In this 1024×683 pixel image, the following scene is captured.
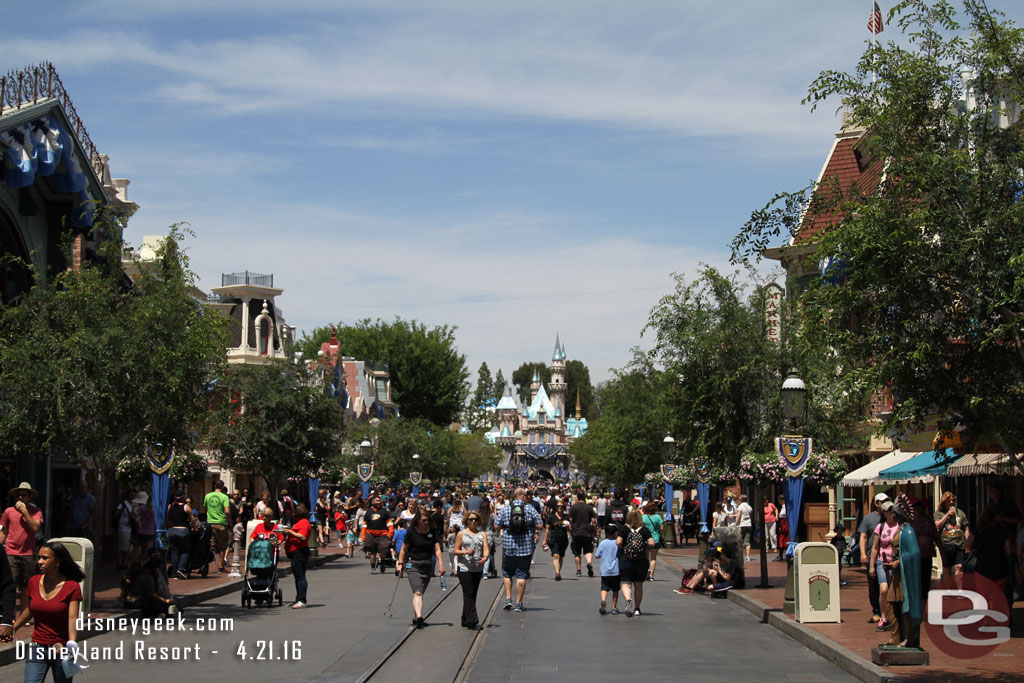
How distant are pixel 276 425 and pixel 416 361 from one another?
53040mm

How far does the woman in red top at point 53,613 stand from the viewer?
8.45 metres

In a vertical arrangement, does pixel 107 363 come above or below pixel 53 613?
above

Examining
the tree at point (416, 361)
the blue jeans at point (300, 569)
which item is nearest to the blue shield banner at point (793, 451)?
the blue jeans at point (300, 569)

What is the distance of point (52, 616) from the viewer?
856cm

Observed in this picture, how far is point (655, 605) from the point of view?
66.7 feet

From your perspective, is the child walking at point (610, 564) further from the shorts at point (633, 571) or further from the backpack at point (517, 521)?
the backpack at point (517, 521)

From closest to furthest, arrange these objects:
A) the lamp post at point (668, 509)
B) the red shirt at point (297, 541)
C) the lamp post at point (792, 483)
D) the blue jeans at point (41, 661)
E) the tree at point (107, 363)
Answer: the blue jeans at point (41, 661) → the tree at point (107, 363) → the lamp post at point (792, 483) → the red shirt at point (297, 541) → the lamp post at point (668, 509)

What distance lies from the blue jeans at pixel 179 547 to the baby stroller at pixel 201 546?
63 centimetres

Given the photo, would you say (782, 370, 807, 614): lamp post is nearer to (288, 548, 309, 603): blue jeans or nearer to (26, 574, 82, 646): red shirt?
(288, 548, 309, 603): blue jeans

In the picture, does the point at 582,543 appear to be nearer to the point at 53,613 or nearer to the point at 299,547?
the point at 299,547

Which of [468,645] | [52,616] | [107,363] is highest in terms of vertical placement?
[107,363]

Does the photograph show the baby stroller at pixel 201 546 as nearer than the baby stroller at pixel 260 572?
No
